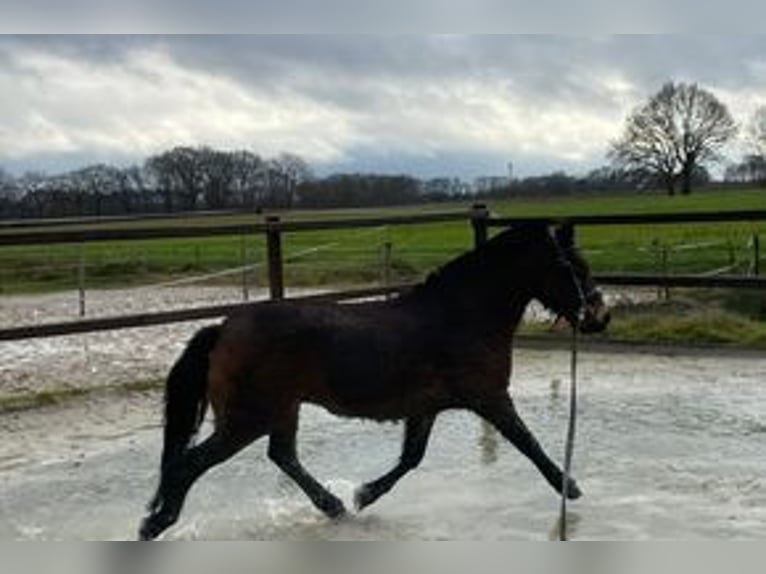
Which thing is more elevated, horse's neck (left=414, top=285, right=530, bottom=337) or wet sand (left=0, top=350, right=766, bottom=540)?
horse's neck (left=414, top=285, right=530, bottom=337)

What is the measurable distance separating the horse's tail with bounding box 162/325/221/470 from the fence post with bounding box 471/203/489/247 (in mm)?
5563

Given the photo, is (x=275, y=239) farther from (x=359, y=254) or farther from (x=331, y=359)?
(x=359, y=254)

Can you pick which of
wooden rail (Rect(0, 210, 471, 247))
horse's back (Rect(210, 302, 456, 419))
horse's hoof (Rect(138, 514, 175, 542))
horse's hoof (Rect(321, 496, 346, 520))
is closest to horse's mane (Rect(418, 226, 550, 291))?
horse's back (Rect(210, 302, 456, 419))

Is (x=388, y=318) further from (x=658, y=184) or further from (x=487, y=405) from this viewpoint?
(x=658, y=184)

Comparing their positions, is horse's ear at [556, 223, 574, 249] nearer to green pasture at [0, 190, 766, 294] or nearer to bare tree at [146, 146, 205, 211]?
green pasture at [0, 190, 766, 294]

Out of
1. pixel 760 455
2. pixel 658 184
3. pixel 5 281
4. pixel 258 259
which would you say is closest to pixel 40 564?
pixel 760 455

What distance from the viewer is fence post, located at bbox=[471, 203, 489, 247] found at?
380 inches

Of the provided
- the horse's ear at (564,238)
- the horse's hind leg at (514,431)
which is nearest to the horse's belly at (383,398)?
the horse's hind leg at (514,431)

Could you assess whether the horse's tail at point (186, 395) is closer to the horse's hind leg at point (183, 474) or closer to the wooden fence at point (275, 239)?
the horse's hind leg at point (183, 474)

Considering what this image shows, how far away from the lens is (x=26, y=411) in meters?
7.13

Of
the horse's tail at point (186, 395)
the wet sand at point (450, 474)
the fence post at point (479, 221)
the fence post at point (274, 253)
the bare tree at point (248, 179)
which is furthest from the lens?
the bare tree at point (248, 179)

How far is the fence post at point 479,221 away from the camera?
964 cm

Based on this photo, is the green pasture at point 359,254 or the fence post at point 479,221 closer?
the fence post at point 479,221

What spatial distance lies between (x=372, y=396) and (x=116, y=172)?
2234 cm
